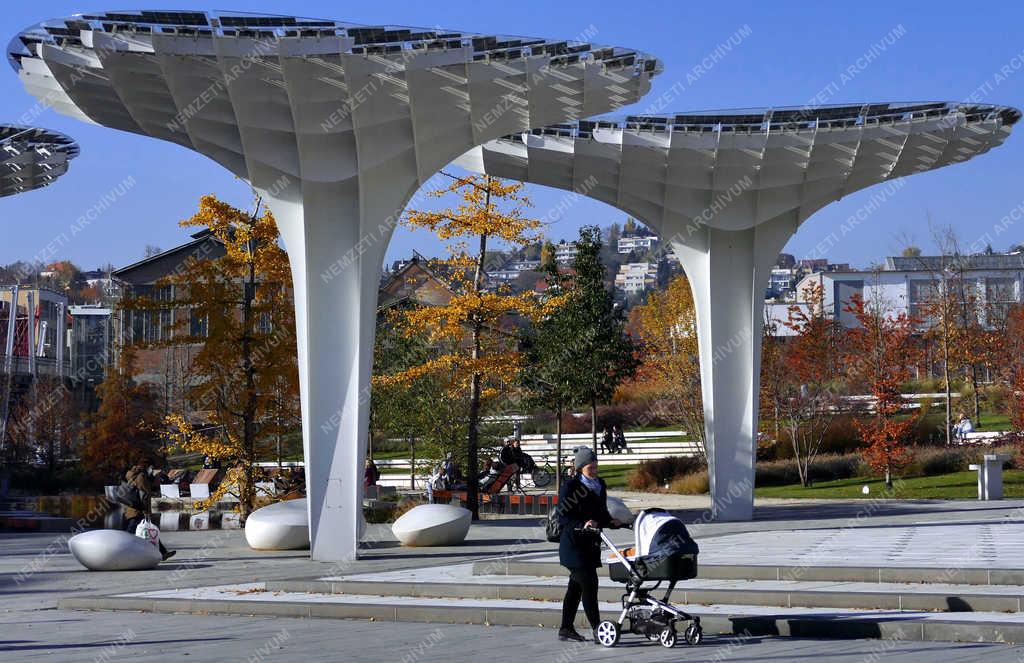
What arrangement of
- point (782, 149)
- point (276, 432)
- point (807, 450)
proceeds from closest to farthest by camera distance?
1. point (782, 149)
2. point (276, 432)
3. point (807, 450)

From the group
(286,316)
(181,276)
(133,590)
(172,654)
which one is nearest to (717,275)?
(286,316)

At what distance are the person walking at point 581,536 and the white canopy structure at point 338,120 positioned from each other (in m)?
9.36

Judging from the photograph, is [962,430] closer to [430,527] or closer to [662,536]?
[430,527]

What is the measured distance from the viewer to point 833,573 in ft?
46.6

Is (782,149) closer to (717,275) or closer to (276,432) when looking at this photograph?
(717,275)

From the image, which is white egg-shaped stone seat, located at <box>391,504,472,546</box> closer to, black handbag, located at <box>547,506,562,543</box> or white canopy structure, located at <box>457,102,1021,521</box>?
white canopy structure, located at <box>457,102,1021,521</box>

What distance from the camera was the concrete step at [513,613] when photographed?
1038 centimetres

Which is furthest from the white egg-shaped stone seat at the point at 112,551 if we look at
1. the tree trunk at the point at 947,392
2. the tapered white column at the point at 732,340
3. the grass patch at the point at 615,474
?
the tree trunk at the point at 947,392

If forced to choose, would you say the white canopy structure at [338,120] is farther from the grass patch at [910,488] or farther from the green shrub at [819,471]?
the green shrub at [819,471]

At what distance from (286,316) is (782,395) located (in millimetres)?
18551

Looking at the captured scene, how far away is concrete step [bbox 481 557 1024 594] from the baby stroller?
420cm

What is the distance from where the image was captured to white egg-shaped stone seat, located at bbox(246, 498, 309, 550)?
21.5 meters

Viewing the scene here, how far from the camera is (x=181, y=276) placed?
25.9 metres

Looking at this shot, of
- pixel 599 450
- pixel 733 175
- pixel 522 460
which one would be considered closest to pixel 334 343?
pixel 733 175
